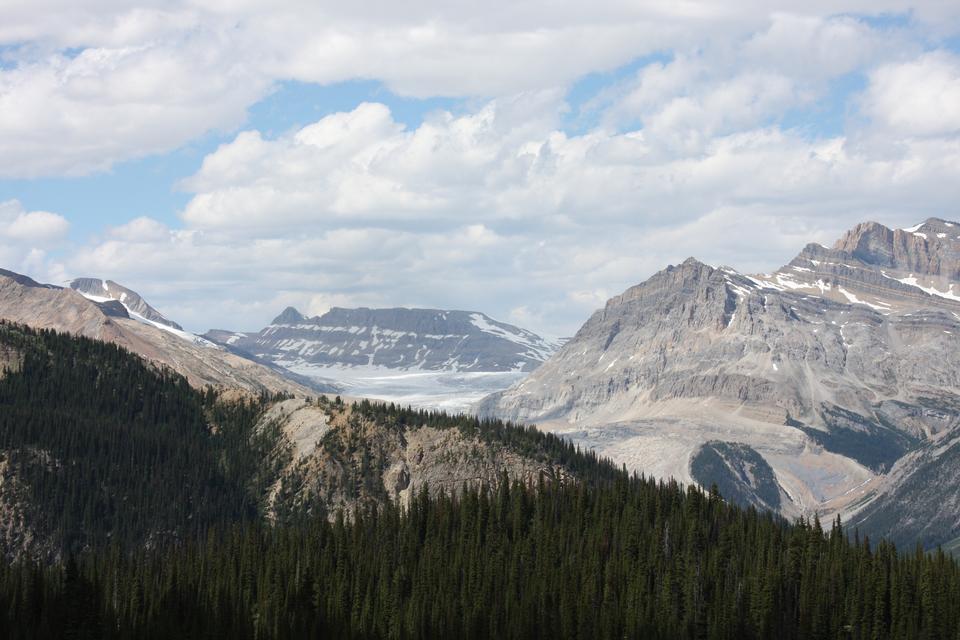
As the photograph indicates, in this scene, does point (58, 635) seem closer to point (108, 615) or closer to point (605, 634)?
point (108, 615)

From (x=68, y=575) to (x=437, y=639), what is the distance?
171 feet

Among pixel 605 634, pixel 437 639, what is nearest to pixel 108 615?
pixel 437 639

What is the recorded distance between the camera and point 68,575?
189250 mm

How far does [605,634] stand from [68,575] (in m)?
75.1

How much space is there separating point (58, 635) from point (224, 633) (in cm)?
2300

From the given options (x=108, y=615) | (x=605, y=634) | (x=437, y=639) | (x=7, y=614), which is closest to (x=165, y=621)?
(x=108, y=615)

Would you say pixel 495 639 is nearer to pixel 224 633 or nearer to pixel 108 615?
pixel 224 633

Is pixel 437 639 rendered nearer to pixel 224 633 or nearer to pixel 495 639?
pixel 495 639

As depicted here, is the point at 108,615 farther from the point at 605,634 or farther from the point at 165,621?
the point at 605,634

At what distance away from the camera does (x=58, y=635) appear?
188 m

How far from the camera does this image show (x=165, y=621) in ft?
655

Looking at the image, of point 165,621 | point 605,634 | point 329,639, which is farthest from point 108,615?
point 605,634

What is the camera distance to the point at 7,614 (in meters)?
195

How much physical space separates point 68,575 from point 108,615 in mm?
10491
